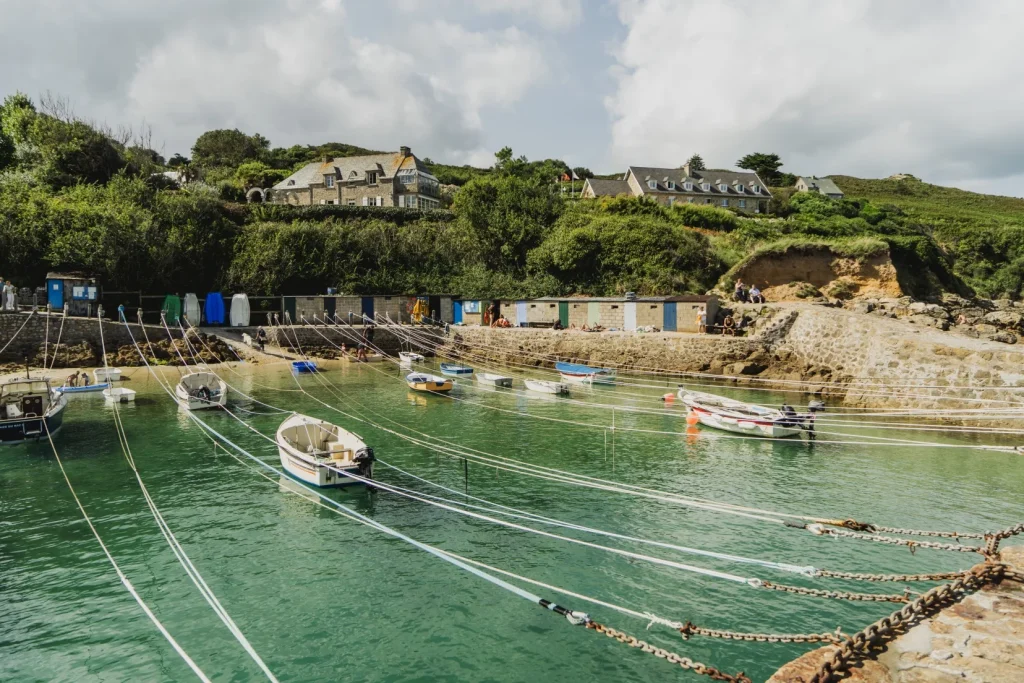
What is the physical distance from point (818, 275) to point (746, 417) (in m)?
32.1

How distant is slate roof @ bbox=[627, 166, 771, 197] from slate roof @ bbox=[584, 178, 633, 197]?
2352mm

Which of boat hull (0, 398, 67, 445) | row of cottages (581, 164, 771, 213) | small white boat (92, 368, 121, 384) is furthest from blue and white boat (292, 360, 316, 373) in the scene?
row of cottages (581, 164, 771, 213)

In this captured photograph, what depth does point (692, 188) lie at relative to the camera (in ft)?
293

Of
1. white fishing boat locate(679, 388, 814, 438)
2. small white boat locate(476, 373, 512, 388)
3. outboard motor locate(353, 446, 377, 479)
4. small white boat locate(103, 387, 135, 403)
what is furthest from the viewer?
small white boat locate(476, 373, 512, 388)

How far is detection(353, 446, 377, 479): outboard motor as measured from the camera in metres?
18.5

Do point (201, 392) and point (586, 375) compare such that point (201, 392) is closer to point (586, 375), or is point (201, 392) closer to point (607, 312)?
point (586, 375)

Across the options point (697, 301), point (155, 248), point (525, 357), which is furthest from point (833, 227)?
point (155, 248)

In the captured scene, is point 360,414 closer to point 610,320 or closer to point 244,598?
point 244,598

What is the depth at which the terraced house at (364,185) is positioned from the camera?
3044 inches

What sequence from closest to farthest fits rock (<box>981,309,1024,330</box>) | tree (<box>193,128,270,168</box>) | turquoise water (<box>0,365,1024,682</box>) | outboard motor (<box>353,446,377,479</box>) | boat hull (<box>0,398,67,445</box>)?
turquoise water (<box>0,365,1024,682</box>) < outboard motor (<box>353,446,377,479</box>) < boat hull (<box>0,398,67,445</box>) < rock (<box>981,309,1024,330</box>) < tree (<box>193,128,270,168</box>)

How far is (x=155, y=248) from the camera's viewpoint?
52.4 meters

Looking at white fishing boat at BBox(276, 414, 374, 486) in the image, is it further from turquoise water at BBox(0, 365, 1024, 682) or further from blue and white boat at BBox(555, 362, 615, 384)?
blue and white boat at BBox(555, 362, 615, 384)

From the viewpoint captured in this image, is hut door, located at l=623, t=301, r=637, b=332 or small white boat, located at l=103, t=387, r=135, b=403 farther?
hut door, located at l=623, t=301, r=637, b=332

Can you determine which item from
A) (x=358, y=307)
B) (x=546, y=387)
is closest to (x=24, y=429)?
(x=546, y=387)
